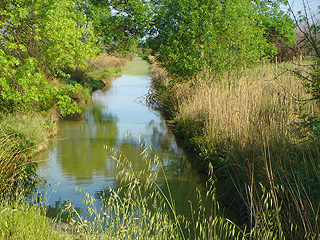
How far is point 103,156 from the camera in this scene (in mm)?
11945

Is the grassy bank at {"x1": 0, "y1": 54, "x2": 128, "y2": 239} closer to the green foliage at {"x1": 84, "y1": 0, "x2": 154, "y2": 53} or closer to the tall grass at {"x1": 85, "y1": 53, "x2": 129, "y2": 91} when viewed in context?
the tall grass at {"x1": 85, "y1": 53, "x2": 129, "y2": 91}

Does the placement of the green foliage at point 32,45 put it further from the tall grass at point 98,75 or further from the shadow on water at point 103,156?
the tall grass at point 98,75

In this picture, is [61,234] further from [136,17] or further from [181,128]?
[136,17]

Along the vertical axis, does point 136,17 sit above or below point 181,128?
above

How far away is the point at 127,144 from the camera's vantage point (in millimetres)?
13352

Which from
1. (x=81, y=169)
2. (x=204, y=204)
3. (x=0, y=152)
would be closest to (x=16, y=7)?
(x=81, y=169)

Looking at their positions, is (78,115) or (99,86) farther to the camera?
(99,86)

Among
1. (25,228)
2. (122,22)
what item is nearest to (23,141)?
(25,228)

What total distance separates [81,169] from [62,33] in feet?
12.0

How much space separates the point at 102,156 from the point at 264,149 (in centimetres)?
754

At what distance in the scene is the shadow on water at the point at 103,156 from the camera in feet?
29.1

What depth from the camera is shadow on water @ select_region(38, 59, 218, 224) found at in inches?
350

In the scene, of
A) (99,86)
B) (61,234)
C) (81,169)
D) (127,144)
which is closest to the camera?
(61,234)

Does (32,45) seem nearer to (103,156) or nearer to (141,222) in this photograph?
(103,156)
